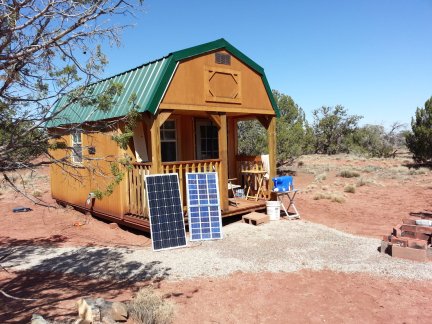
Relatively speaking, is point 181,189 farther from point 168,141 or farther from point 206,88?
point 206,88

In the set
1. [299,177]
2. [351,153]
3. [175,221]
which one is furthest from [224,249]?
[351,153]

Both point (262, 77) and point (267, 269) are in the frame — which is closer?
point (267, 269)

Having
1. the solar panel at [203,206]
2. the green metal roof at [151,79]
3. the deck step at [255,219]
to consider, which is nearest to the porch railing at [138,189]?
the solar panel at [203,206]

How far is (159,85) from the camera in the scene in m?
7.95

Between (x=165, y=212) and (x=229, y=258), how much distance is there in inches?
68.2

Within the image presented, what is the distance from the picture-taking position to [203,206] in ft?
27.8

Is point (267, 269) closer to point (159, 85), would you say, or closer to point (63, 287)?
point (63, 287)

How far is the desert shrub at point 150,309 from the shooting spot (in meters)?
4.43

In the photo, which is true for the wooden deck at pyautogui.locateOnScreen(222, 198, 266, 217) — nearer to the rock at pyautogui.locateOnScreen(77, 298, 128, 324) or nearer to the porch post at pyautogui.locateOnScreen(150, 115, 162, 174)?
the porch post at pyautogui.locateOnScreen(150, 115, 162, 174)

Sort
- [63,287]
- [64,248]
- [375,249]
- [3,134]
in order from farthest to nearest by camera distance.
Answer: [64,248]
[375,249]
[63,287]
[3,134]

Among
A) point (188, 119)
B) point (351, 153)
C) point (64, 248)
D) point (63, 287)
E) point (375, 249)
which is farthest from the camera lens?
point (351, 153)

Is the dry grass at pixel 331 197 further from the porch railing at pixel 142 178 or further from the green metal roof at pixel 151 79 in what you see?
the green metal roof at pixel 151 79

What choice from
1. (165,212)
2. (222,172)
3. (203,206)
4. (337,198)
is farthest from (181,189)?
(337,198)

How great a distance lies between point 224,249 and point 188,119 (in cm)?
486
